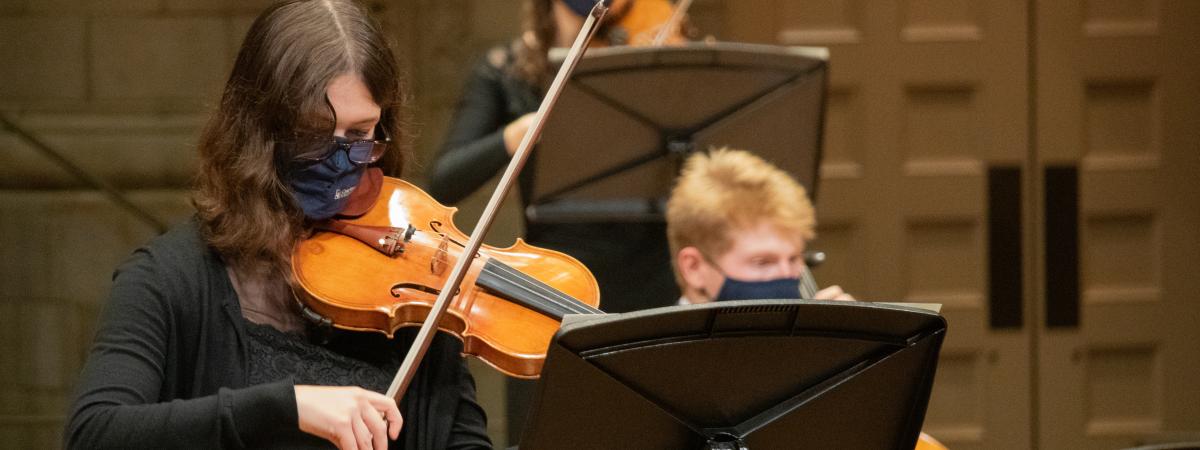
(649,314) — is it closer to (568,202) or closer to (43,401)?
(568,202)

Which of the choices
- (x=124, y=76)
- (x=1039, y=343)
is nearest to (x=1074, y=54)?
Answer: (x=1039, y=343)

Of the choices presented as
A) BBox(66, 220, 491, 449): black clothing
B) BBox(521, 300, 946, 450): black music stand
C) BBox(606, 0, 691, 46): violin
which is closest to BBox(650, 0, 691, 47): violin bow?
BBox(606, 0, 691, 46): violin

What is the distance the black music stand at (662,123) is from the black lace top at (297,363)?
2.97 feet

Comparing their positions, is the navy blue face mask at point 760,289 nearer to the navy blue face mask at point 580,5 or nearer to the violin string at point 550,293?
the violin string at point 550,293

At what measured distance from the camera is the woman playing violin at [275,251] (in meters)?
1.56

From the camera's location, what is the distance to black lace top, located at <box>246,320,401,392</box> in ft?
5.38

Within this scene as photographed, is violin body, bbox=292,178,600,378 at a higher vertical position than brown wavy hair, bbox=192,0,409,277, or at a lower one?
lower

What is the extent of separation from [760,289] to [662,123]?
466 millimetres

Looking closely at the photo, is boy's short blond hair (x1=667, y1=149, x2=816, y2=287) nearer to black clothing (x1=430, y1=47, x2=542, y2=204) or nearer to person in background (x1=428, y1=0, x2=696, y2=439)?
person in background (x1=428, y1=0, x2=696, y2=439)

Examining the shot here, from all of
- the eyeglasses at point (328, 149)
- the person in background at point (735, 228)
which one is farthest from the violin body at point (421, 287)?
the person in background at point (735, 228)

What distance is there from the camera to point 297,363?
5.41 feet

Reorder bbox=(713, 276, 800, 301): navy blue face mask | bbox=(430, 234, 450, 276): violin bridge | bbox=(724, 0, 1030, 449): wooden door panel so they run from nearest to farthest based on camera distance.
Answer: bbox=(430, 234, 450, 276): violin bridge, bbox=(713, 276, 800, 301): navy blue face mask, bbox=(724, 0, 1030, 449): wooden door panel

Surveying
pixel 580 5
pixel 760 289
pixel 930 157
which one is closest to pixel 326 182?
pixel 760 289

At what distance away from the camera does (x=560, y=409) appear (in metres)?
1.38
